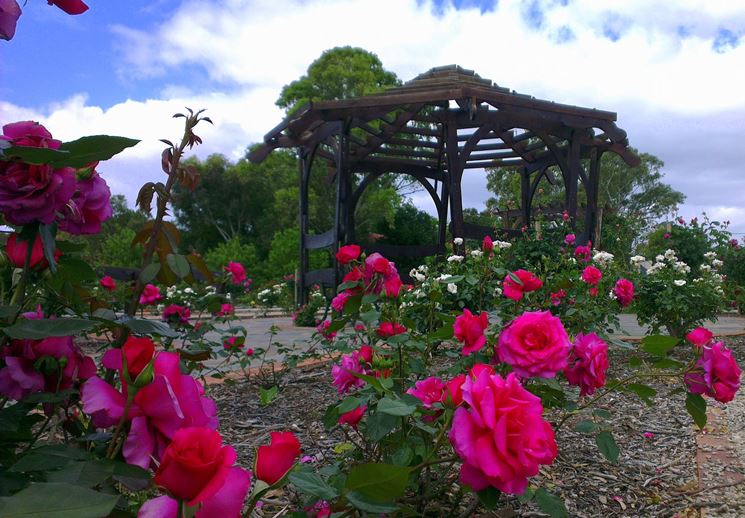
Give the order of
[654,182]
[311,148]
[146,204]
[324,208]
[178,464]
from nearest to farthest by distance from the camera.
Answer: [178,464]
[146,204]
[311,148]
[324,208]
[654,182]

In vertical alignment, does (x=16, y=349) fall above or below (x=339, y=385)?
above

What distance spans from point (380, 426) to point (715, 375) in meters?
0.67

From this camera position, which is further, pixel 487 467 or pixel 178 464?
pixel 487 467

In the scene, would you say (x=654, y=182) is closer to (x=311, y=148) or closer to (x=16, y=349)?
(x=311, y=148)

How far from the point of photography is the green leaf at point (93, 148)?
537 mm

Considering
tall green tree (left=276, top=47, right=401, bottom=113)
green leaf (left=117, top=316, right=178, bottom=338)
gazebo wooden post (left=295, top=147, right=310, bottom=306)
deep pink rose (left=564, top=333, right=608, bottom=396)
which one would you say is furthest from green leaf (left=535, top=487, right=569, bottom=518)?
tall green tree (left=276, top=47, right=401, bottom=113)

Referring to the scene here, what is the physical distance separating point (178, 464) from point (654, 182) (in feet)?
102

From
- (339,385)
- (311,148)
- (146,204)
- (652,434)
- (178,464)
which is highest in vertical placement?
(311,148)

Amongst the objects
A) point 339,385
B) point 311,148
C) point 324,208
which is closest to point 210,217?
point 324,208

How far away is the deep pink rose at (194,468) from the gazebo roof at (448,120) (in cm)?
504

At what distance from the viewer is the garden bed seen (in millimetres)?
1591

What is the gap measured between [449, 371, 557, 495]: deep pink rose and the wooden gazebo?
4817 millimetres

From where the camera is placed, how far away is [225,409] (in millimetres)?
2521

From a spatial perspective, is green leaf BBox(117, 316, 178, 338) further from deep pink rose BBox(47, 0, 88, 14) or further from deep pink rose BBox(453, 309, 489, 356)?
deep pink rose BBox(453, 309, 489, 356)
